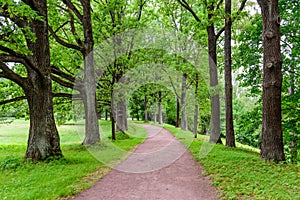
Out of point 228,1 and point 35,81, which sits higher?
point 228,1

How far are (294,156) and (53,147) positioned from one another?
11000 mm

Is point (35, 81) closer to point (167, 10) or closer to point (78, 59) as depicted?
point (78, 59)

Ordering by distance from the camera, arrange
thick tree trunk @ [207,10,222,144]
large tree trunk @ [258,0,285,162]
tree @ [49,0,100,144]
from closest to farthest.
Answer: large tree trunk @ [258,0,285,162]
tree @ [49,0,100,144]
thick tree trunk @ [207,10,222,144]

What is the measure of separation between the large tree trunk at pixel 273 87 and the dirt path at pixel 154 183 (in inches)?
92.0

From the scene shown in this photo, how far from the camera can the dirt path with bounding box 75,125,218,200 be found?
5266 millimetres

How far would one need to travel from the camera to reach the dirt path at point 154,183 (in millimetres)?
5266

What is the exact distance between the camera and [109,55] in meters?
15.1

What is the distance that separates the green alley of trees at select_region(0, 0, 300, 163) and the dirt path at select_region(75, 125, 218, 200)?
2.70 meters

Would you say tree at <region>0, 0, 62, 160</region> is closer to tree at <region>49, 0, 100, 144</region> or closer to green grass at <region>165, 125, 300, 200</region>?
tree at <region>49, 0, 100, 144</region>

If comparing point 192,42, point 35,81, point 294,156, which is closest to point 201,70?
point 192,42

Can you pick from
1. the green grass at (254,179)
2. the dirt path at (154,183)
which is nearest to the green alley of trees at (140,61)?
the green grass at (254,179)

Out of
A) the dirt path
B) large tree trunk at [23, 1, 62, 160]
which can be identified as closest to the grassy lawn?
the dirt path

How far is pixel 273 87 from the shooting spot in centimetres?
749

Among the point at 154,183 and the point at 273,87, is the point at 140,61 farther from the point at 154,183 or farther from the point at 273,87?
the point at 154,183
